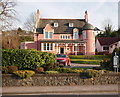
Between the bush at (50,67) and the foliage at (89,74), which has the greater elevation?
the bush at (50,67)

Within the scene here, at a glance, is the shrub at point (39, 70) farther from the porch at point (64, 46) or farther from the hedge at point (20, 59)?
the porch at point (64, 46)

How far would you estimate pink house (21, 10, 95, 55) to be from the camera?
3994 cm

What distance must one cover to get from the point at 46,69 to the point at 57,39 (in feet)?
92.5

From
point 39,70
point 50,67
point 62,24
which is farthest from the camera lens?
point 62,24

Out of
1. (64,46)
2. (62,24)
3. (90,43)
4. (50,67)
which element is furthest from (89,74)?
(62,24)

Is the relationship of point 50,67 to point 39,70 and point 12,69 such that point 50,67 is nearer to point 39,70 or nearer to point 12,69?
point 39,70

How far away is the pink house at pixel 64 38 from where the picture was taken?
1572 inches

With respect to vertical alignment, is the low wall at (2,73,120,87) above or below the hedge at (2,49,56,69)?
below

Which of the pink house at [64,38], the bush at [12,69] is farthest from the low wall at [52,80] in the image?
the pink house at [64,38]

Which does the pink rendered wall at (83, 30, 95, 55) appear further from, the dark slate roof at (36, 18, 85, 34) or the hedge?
the hedge

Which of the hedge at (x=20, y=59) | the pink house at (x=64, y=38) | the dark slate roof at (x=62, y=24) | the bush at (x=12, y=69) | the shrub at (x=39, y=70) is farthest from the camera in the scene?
the dark slate roof at (x=62, y=24)

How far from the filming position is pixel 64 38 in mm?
41344

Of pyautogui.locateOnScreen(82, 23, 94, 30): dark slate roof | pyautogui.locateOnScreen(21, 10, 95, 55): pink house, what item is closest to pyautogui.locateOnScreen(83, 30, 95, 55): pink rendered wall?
pyautogui.locateOnScreen(21, 10, 95, 55): pink house

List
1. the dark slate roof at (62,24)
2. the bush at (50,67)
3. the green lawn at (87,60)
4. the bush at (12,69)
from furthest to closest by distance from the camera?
the dark slate roof at (62,24) < the green lawn at (87,60) < the bush at (50,67) < the bush at (12,69)
